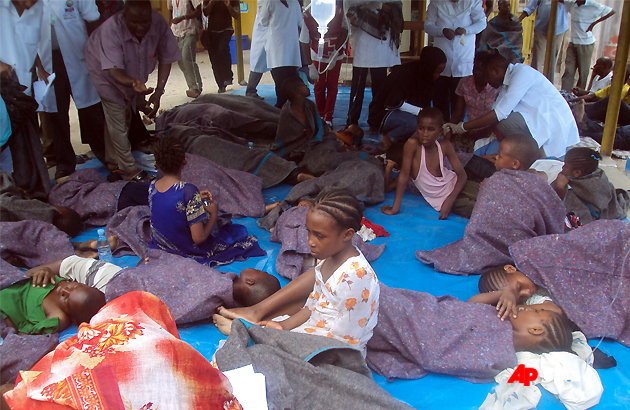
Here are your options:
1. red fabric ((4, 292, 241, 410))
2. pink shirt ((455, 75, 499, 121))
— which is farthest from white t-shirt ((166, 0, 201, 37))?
red fabric ((4, 292, 241, 410))

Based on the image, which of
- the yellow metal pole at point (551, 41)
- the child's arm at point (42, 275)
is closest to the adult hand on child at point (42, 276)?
the child's arm at point (42, 275)

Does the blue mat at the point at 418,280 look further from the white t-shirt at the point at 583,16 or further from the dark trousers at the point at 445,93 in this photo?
the white t-shirt at the point at 583,16

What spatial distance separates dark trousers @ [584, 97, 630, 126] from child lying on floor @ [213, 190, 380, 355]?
4.38 metres

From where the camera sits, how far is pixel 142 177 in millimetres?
3732

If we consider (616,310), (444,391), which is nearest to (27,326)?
(444,391)

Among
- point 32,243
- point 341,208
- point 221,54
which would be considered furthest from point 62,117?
point 221,54

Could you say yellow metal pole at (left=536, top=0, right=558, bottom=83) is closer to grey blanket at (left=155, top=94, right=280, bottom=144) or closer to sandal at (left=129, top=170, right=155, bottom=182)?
grey blanket at (left=155, top=94, right=280, bottom=144)

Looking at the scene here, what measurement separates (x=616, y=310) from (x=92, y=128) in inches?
157

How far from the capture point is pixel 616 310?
200cm

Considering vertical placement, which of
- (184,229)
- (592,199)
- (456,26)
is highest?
(456,26)

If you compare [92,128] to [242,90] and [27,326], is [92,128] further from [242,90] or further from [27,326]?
[242,90]

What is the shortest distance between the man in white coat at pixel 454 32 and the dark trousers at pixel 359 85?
61cm

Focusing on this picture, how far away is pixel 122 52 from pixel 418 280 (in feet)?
9.18

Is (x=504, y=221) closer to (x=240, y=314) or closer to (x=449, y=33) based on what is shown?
(x=240, y=314)
